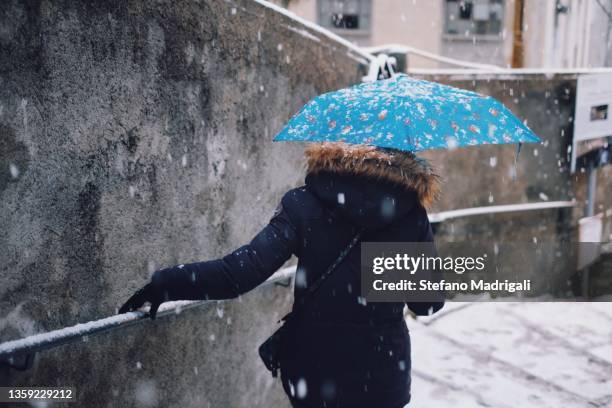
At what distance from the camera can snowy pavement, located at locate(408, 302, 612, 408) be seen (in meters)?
Answer: 4.37

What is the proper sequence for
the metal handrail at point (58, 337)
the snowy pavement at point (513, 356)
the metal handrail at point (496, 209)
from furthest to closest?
the metal handrail at point (496, 209), the snowy pavement at point (513, 356), the metal handrail at point (58, 337)

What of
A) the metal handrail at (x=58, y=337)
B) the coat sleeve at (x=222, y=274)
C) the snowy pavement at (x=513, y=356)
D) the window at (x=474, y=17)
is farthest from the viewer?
the window at (x=474, y=17)

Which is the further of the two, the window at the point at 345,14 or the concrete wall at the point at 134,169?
the window at the point at 345,14

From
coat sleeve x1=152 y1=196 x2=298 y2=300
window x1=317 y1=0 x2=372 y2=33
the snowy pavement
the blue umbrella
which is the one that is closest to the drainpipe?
the snowy pavement

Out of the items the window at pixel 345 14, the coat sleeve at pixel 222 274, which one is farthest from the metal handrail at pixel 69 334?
the window at pixel 345 14

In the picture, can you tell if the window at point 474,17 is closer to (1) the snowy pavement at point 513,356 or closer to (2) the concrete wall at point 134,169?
(1) the snowy pavement at point 513,356

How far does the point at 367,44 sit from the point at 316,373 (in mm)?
18370

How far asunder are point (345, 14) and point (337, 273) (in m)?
18.6

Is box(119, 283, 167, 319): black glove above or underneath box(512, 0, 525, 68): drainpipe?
underneath

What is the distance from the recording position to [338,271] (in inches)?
88.4

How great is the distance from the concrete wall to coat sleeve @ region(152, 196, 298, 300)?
61 cm

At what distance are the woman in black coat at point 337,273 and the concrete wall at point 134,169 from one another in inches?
18.1

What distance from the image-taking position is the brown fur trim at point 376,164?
2127 millimetres

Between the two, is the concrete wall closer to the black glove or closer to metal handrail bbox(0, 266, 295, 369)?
metal handrail bbox(0, 266, 295, 369)
